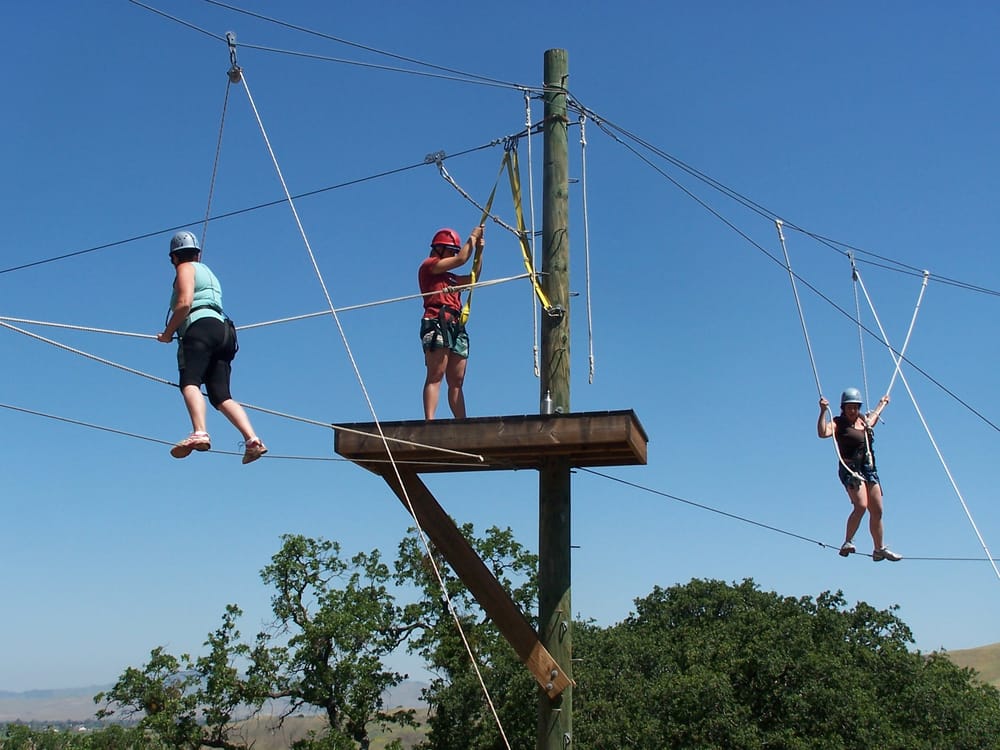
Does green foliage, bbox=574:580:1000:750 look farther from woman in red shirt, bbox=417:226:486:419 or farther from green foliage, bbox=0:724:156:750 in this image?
woman in red shirt, bbox=417:226:486:419

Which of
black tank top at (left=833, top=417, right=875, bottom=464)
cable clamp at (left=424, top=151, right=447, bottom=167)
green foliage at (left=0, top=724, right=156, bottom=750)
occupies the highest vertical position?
cable clamp at (left=424, top=151, right=447, bottom=167)

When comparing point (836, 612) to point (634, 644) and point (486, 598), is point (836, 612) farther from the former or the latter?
point (486, 598)

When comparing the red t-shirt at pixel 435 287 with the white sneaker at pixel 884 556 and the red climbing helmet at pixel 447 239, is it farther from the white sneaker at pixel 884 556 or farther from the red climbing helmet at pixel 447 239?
the white sneaker at pixel 884 556

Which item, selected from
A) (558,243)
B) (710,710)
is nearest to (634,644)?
(710,710)

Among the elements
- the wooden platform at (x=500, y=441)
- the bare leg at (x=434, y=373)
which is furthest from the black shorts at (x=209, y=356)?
the bare leg at (x=434, y=373)

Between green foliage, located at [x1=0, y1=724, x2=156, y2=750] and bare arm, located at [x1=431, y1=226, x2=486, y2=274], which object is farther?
green foliage, located at [x1=0, y1=724, x2=156, y2=750]

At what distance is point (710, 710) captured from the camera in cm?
2373

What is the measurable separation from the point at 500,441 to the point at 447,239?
1.78 metres

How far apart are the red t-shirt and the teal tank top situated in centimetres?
Answer: 206

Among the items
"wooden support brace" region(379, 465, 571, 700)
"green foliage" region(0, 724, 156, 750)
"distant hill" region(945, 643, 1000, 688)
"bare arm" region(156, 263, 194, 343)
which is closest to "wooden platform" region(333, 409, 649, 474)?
"wooden support brace" region(379, 465, 571, 700)

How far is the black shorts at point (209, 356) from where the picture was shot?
5.41 meters

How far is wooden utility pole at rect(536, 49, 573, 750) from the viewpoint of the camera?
6543mm

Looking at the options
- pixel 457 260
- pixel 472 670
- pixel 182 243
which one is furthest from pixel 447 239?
pixel 472 670

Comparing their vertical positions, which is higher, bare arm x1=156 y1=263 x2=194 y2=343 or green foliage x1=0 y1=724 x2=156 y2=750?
bare arm x1=156 y1=263 x2=194 y2=343
